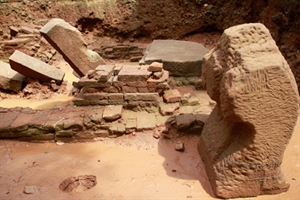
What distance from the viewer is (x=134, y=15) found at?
27.0ft

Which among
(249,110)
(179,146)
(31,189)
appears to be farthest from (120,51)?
(249,110)

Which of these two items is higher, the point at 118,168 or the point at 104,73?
the point at 104,73

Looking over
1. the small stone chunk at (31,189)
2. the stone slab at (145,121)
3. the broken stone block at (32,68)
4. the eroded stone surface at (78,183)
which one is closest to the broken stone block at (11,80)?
the broken stone block at (32,68)

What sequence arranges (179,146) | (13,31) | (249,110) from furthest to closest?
(13,31)
(179,146)
(249,110)

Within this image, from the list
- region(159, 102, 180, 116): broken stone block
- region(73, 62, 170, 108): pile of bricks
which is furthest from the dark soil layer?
region(159, 102, 180, 116): broken stone block

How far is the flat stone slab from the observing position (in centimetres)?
446

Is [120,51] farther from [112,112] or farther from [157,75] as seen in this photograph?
[112,112]

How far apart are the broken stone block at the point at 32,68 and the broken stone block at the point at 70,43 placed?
0.87 m

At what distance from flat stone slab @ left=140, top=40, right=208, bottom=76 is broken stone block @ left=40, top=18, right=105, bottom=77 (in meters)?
1.11

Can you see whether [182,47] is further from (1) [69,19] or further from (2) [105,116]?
(1) [69,19]

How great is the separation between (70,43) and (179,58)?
6.85 ft

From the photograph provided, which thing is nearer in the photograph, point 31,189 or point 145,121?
point 31,189

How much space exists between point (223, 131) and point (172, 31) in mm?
6375

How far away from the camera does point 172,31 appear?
834 centimetres
